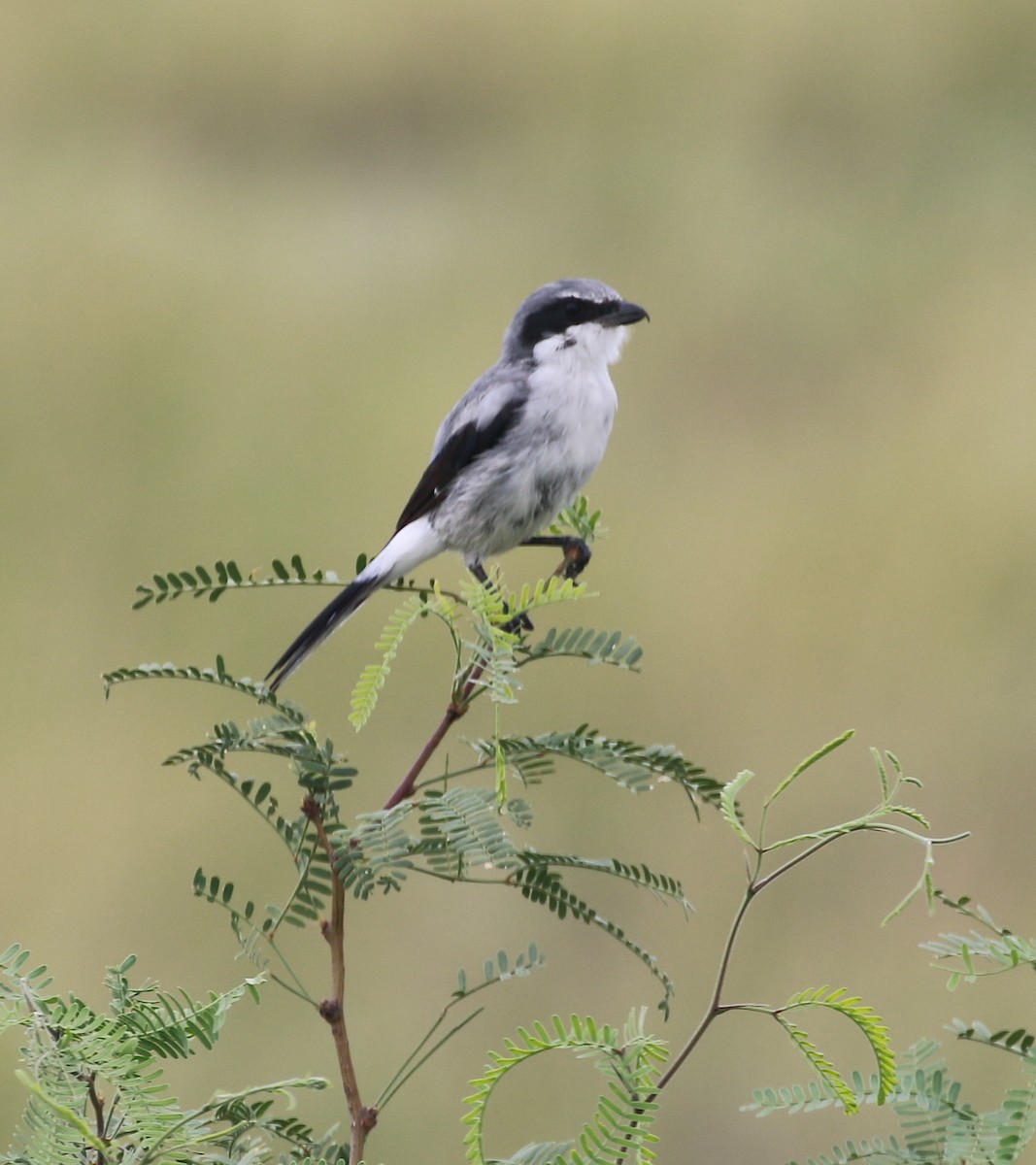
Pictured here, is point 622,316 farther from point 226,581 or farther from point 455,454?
point 226,581

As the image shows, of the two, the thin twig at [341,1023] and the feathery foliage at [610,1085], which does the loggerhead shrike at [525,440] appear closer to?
the thin twig at [341,1023]

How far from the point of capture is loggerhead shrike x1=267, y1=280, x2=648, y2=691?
2.26m

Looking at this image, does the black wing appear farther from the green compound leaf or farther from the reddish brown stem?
the green compound leaf

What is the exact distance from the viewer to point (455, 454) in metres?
2.32

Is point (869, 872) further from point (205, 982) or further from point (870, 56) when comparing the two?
point (870, 56)

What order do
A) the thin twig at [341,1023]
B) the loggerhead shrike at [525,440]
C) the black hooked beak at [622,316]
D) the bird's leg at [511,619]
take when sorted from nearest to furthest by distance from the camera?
the thin twig at [341,1023]
the bird's leg at [511,619]
the loggerhead shrike at [525,440]
the black hooked beak at [622,316]

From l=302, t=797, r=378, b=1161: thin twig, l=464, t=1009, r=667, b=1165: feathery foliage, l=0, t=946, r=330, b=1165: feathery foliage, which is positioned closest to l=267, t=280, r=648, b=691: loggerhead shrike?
l=302, t=797, r=378, b=1161: thin twig

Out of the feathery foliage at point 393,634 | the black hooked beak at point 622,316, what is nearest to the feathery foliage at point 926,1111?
the feathery foliage at point 393,634

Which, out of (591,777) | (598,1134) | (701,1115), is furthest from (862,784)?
(598,1134)

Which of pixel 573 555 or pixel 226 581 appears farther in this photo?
pixel 573 555

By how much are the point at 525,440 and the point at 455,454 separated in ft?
0.41

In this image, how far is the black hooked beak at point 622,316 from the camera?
2.36 metres

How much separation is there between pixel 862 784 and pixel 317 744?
3639 millimetres

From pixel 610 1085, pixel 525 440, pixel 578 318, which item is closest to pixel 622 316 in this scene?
pixel 578 318
